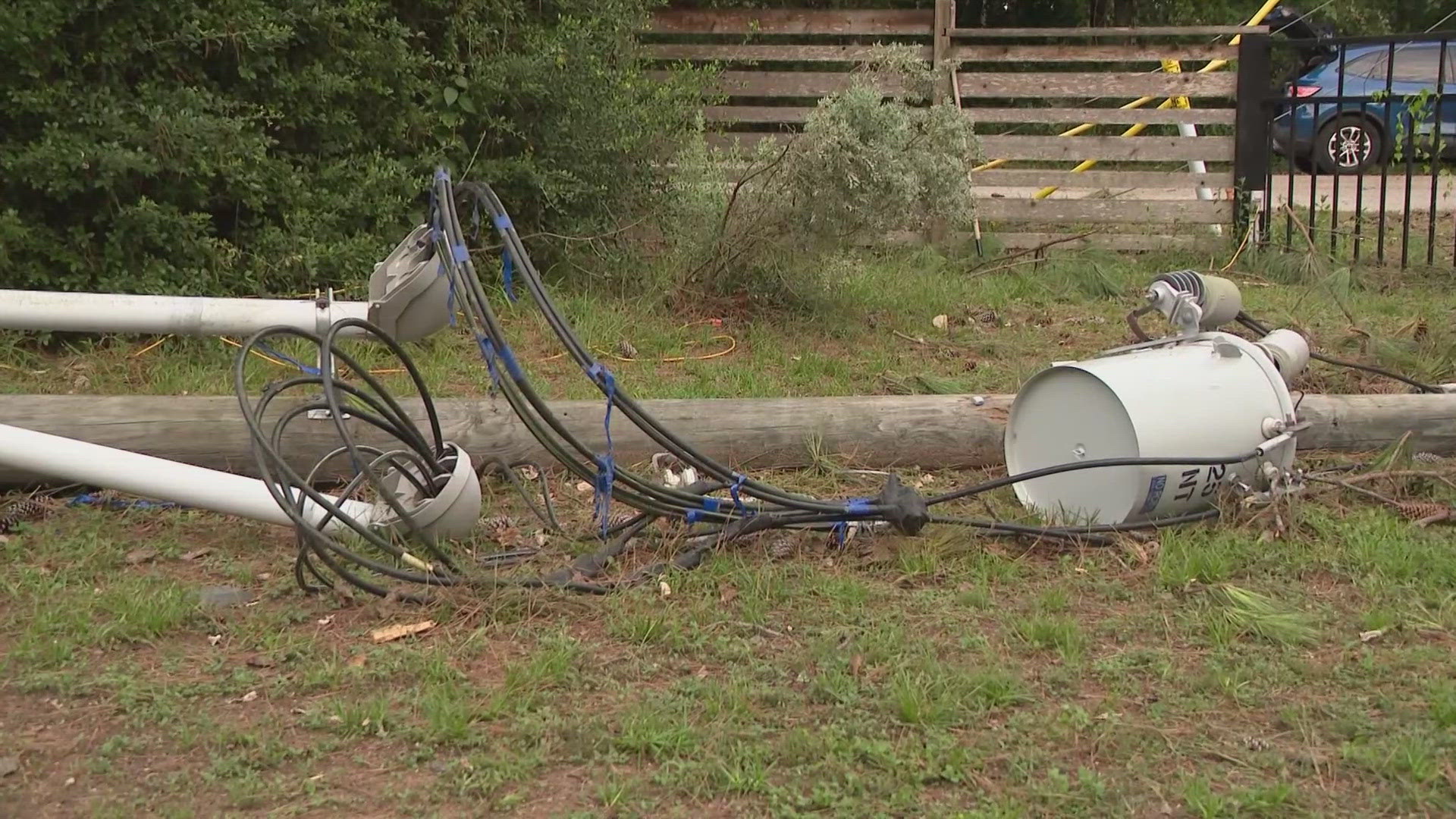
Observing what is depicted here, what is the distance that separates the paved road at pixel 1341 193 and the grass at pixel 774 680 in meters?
5.59

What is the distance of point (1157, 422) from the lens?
382 centimetres

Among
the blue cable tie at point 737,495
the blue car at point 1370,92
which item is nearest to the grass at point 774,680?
the blue cable tie at point 737,495

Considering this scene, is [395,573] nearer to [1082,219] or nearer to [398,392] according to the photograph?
[398,392]

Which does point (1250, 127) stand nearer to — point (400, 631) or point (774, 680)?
point (774, 680)

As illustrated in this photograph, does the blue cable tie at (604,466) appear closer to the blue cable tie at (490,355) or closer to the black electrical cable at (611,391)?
the black electrical cable at (611,391)

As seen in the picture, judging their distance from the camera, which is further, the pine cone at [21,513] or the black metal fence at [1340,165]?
the black metal fence at [1340,165]

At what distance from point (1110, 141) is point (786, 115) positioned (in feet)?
8.07

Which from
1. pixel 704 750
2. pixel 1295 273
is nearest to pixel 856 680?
pixel 704 750

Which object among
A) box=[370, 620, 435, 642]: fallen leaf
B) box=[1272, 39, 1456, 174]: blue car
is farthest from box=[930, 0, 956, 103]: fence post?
box=[370, 620, 435, 642]: fallen leaf

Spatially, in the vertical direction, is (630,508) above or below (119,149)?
below

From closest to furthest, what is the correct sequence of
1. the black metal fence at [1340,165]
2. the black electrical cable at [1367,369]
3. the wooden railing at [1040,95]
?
the black electrical cable at [1367,369] → the black metal fence at [1340,165] → the wooden railing at [1040,95]

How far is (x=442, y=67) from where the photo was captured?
271 inches

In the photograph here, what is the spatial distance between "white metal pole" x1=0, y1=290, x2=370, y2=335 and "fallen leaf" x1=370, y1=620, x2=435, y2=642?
1353mm

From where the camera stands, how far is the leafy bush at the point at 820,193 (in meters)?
6.36
